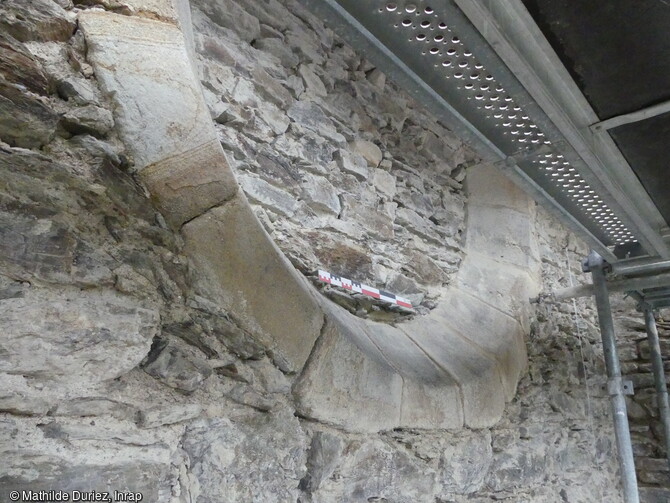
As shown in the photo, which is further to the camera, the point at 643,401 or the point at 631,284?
the point at 643,401

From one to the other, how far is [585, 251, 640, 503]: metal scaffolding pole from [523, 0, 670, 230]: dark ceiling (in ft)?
4.06

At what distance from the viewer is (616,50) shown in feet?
3.26

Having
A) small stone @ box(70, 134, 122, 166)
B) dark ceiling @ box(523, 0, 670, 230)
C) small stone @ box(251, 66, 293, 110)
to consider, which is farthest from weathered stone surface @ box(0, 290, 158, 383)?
small stone @ box(251, 66, 293, 110)

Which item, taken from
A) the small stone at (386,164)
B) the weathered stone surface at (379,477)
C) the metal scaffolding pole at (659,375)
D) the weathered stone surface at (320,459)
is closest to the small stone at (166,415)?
the weathered stone surface at (320,459)

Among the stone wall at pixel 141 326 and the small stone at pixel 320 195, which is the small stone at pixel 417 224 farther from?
the stone wall at pixel 141 326

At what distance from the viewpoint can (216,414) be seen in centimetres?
101

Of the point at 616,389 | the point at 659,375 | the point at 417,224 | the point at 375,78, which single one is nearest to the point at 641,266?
the point at 616,389

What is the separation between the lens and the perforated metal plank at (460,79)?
0.87 m

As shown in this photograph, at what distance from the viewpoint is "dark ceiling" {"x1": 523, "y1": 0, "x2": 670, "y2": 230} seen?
2.98 feet

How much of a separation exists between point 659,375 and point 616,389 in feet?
1.69

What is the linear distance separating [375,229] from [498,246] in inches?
33.5

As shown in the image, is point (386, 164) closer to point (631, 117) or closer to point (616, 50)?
point (631, 117)

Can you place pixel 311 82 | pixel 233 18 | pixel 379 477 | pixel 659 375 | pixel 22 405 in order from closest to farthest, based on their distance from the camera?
1. pixel 22 405
2. pixel 379 477
3. pixel 233 18
4. pixel 311 82
5. pixel 659 375

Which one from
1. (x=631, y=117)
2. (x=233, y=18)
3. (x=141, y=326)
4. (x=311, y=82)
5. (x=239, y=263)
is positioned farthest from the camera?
(x=311, y=82)
